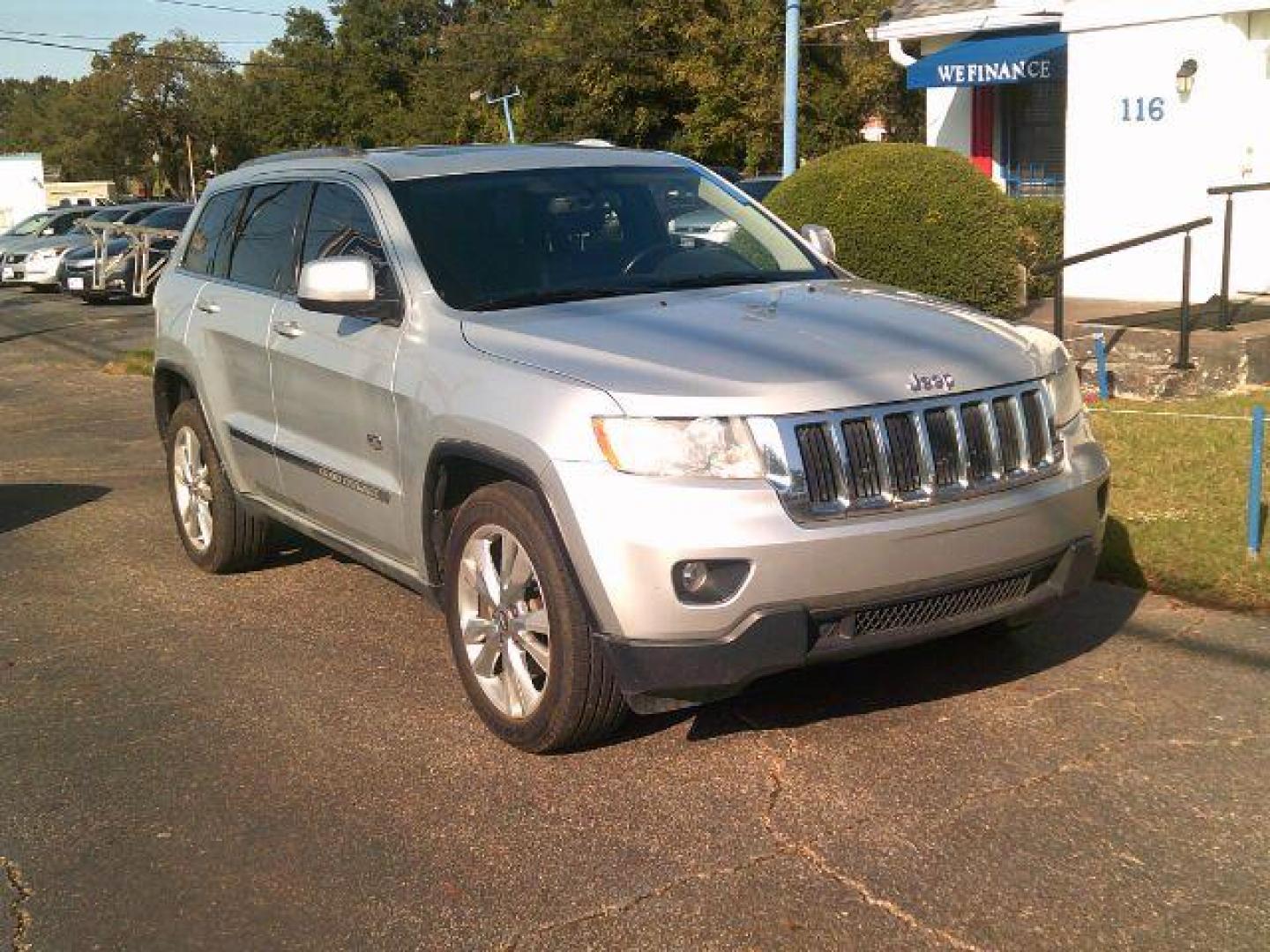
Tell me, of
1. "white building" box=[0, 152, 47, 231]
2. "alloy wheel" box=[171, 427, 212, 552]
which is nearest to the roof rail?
"alloy wheel" box=[171, 427, 212, 552]

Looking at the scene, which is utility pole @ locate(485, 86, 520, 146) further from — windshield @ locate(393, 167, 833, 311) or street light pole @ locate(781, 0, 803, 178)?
windshield @ locate(393, 167, 833, 311)

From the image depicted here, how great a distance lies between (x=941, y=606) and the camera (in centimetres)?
434

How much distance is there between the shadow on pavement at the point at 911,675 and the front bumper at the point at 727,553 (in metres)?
0.72

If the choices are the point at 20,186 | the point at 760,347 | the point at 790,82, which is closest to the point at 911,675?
the point at 760,347

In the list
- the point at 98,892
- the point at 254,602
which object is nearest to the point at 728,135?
the point at 254,602

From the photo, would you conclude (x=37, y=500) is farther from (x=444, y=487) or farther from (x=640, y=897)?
(x=640, y=897)

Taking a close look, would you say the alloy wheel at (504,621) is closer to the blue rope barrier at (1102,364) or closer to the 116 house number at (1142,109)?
the blue rope barrier at (1102,364)

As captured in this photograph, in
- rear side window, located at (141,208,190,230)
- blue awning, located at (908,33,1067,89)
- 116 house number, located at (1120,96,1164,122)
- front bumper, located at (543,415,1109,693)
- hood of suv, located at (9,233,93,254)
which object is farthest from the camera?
hood of suv, located at (9,233,93,254)

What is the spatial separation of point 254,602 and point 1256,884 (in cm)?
431

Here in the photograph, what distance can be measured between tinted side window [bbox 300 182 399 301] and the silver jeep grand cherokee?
2cm

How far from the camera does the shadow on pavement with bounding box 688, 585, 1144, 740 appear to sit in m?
4.86

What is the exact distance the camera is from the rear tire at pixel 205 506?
6711mm

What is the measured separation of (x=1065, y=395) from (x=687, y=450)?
4.76 feet

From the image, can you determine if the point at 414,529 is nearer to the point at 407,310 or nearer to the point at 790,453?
the point at 407,310
